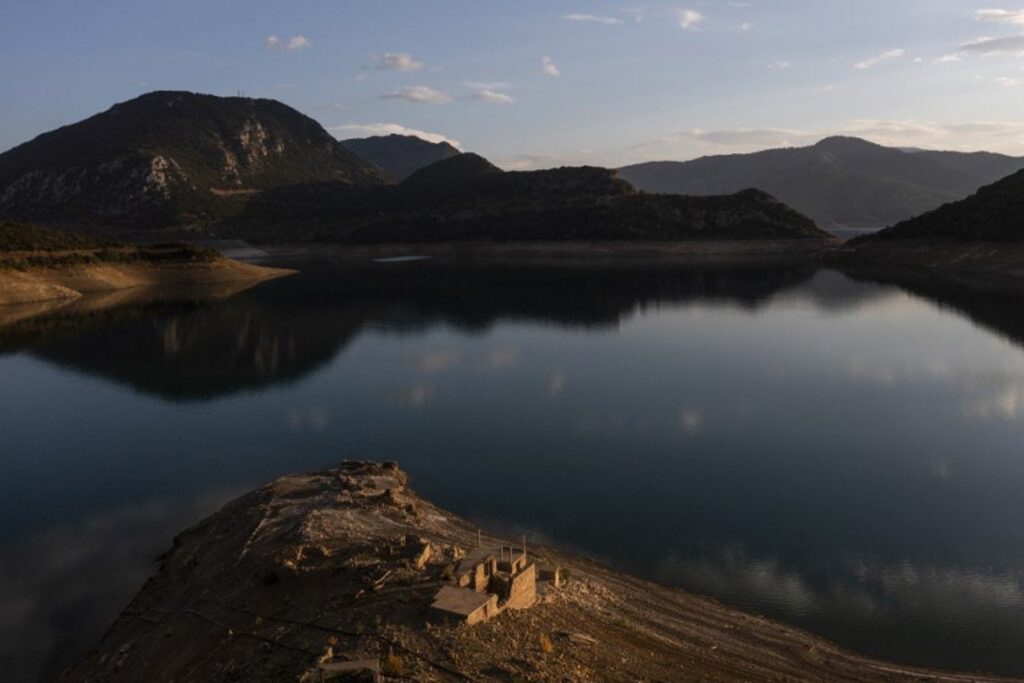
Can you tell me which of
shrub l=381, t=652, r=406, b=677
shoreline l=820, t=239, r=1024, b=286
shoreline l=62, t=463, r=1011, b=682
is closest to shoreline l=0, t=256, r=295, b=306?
shoreline l=62, t=463, r=1011, b=682

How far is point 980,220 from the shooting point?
116 meters

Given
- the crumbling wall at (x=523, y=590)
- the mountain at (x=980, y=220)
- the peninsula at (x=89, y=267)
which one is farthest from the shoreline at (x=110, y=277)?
the mountain at (x=980, y=220)

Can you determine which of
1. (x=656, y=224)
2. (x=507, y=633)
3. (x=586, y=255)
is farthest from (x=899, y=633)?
(x=656, y=224)

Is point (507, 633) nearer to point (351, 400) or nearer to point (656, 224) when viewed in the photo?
point (351, 400)

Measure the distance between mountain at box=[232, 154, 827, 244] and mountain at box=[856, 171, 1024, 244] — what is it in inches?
1121

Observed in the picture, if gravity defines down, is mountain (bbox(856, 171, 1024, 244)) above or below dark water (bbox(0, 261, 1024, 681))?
above

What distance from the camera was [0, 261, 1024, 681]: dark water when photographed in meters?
21.5

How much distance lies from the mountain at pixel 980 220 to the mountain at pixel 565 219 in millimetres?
28478

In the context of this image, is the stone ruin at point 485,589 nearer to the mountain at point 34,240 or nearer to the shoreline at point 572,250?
the mountain at point 34,240

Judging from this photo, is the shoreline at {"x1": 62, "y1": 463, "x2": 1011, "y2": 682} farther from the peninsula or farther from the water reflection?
the peninsula

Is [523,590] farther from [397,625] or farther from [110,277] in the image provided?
[110,277]

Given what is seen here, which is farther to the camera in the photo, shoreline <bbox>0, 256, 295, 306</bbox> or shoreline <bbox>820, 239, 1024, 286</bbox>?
shoreline <bbox>820, 239, 1024, 286</bbox>

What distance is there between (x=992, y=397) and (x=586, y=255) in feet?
379

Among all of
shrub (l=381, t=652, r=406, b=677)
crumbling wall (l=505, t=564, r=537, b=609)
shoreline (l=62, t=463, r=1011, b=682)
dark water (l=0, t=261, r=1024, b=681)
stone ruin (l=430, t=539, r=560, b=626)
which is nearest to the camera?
shrub (l=381, t=652, r=406, b=677)
